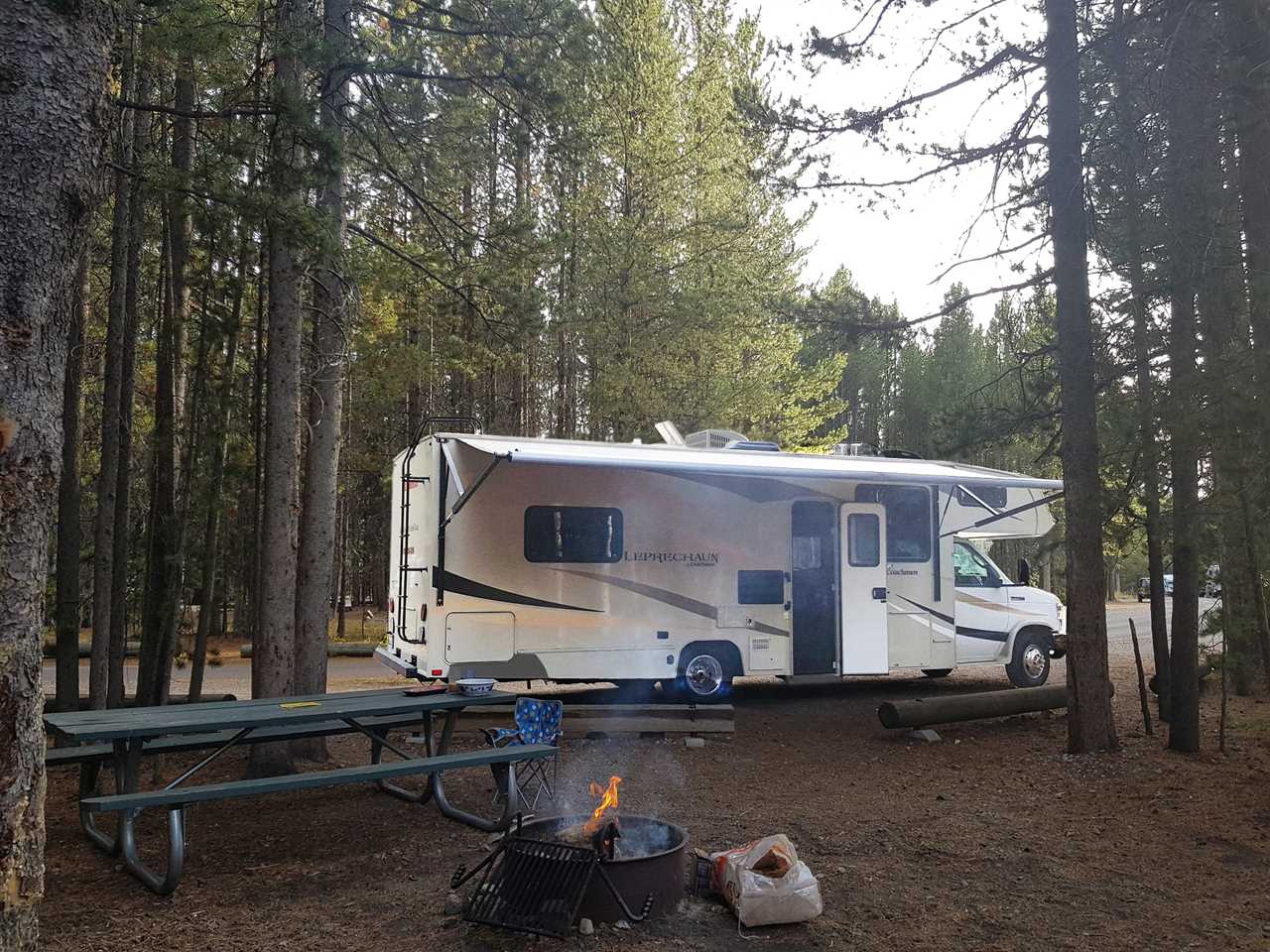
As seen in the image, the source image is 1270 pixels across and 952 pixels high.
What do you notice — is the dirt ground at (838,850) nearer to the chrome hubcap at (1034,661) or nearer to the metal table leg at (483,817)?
the metal table leg at (483,817)

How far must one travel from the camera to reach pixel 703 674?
9.98m

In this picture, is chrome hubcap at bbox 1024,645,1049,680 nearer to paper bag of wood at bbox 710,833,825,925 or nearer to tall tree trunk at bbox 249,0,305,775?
paper bag of wood at bbox 710,833,825,925

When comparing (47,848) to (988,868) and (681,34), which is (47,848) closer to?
(988,868)

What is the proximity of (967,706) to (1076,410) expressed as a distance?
2815mm

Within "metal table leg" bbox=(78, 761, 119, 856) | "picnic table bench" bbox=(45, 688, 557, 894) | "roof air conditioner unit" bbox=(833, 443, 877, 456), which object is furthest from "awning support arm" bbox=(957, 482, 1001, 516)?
"metal table leg" bbox=(78, 761, 119, 856)

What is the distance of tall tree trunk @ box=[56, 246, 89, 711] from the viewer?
23.9ft

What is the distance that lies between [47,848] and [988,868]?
16.0 feet

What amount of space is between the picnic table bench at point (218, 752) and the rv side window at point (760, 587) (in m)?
4.00

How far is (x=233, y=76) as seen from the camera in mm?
8742

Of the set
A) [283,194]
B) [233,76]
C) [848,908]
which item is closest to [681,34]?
[233,76]

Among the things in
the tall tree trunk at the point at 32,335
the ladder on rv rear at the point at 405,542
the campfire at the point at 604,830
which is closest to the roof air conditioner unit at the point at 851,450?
the ladder on rv rear at the point at 405,542

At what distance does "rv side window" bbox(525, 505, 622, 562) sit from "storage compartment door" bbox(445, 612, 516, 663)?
2.18 feet

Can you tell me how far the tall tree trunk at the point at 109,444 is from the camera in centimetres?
764

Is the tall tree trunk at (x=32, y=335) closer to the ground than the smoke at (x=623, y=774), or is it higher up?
higher up
